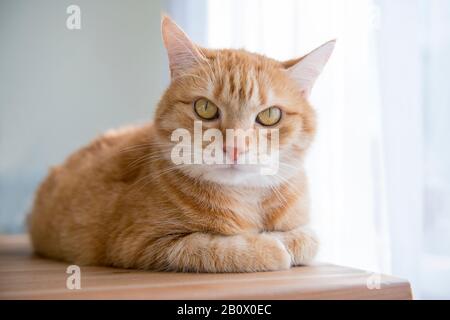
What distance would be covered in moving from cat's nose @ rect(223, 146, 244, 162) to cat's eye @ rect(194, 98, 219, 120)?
0.13 metres

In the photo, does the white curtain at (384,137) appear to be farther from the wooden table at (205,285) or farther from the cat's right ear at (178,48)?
the cat's right ear at (178,48)

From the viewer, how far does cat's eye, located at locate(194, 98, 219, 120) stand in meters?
1.21

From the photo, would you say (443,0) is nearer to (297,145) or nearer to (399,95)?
(399,95)

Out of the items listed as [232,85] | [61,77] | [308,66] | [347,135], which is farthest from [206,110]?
[61,77]

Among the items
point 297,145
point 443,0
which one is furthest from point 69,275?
point 443,0

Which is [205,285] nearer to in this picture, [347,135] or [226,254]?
[226,254]

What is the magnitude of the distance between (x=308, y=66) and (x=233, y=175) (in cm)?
39

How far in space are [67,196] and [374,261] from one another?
1.02 metres

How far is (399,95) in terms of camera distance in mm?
1434

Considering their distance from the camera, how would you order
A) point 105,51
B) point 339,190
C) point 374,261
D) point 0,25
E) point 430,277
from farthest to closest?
point 105,51, point 0,25, point 339,190, point 374,261, point 430,277

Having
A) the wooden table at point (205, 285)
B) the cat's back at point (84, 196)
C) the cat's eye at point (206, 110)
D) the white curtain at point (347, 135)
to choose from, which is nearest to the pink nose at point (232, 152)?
the cat's eye at point (206, 110)

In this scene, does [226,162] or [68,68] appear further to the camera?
[68,68]

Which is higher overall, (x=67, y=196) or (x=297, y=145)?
(x=297, y=145)

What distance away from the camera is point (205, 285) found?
0.96m
